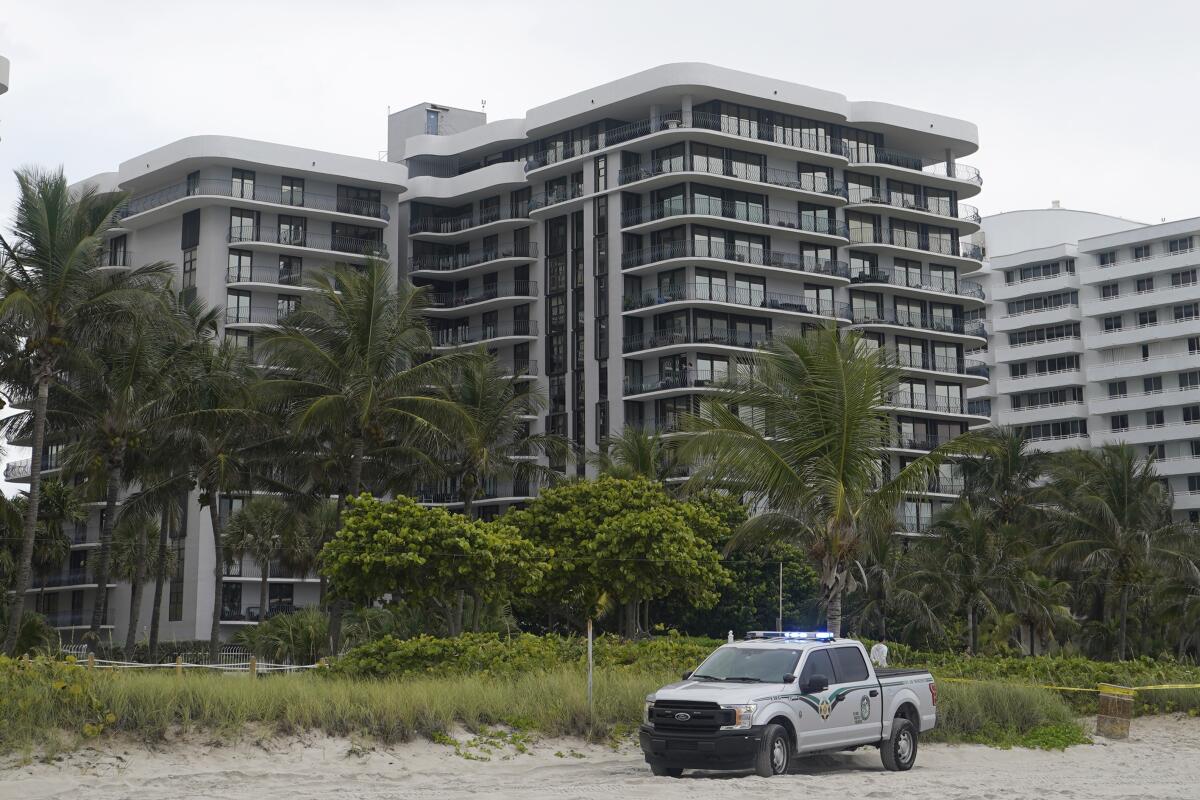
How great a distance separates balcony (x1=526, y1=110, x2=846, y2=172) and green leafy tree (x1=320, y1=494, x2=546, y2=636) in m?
38.3

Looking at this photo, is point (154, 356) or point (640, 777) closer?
point (640, 777)

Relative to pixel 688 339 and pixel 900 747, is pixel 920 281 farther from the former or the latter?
pixel 900 747

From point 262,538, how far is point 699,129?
28.8m

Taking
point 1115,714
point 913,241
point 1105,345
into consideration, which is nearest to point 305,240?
point 913,241

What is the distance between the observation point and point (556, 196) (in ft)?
262

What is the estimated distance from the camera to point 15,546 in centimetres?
6469

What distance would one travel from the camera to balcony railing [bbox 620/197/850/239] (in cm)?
7519

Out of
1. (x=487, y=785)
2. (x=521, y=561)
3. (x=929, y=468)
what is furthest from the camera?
(x=521, y=561)

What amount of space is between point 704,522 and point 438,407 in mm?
10596

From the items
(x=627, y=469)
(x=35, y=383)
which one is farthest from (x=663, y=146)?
(x=35, y=383)

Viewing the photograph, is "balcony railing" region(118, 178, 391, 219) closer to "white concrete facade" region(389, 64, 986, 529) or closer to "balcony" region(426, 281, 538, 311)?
"white concrete facade" region(389, 64, 986, 529)

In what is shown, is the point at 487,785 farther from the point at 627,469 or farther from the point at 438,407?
the point at 627,469

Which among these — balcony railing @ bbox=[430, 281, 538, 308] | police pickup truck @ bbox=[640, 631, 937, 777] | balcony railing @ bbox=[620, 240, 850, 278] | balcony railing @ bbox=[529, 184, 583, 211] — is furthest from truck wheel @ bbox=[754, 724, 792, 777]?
balcony railing @ bbox=[430, 281, 538, 308]

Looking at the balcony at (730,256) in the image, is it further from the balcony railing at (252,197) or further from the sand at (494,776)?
the sand at (494,776)
